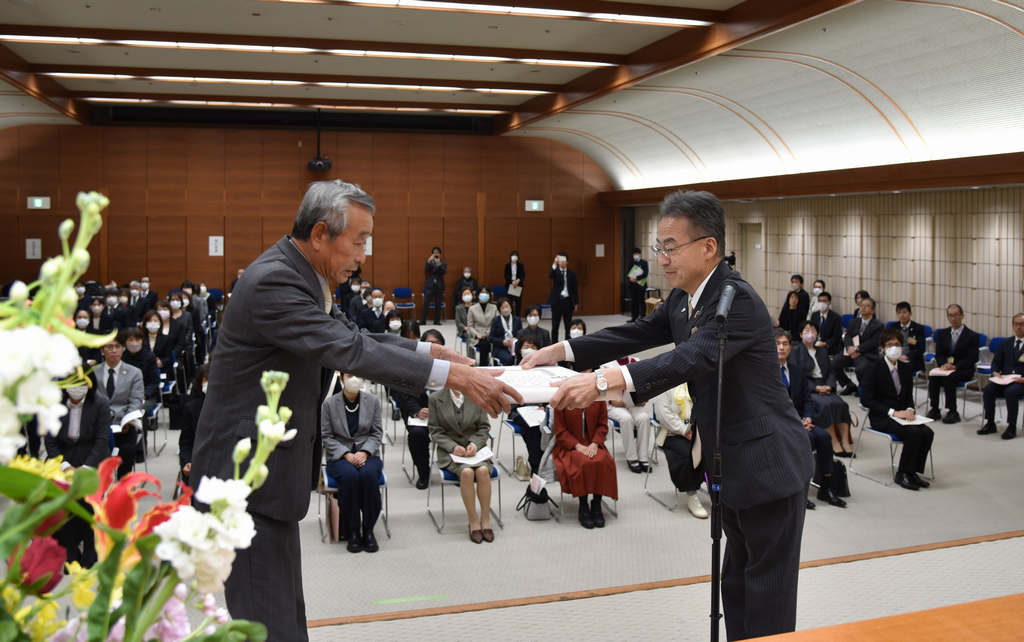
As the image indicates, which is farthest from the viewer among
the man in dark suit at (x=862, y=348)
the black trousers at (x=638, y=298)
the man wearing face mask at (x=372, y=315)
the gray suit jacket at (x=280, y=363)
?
the black trousers at (x=638, y=298)

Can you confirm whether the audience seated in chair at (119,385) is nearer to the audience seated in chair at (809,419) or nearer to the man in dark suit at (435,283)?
the audience seated in chair at (809,419)

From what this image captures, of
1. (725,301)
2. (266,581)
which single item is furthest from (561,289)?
(266,581)

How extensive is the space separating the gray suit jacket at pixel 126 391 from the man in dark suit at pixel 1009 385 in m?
9.36

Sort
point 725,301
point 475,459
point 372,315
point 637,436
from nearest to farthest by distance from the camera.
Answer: point 725,301 < point 475,459 < point 637,436 < point 372,315

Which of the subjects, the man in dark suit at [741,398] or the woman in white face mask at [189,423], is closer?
the man in dark suit at [741,398]

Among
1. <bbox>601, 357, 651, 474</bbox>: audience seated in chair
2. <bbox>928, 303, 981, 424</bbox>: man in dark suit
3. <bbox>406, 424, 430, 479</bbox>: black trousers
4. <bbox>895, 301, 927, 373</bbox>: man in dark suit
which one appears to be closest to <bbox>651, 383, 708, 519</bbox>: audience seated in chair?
<bbox>601, 357, 651, 474</bbox>: audience seated in chair

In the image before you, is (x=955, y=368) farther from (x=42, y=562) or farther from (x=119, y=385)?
(x=42, y=562)

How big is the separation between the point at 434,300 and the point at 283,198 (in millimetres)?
4748

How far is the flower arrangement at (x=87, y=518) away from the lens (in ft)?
2.60

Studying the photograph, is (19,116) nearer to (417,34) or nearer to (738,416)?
(417,34)

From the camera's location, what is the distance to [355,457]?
635 centimetres

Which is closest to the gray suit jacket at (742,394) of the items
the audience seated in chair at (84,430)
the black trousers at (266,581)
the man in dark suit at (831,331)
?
the black trousers at (266,581)

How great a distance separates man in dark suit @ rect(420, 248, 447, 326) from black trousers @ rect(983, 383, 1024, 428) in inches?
514

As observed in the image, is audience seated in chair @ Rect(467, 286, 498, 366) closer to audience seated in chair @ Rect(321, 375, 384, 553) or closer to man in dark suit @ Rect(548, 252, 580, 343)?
man in dark suit @ Rect(548, 252, 580, 343)
